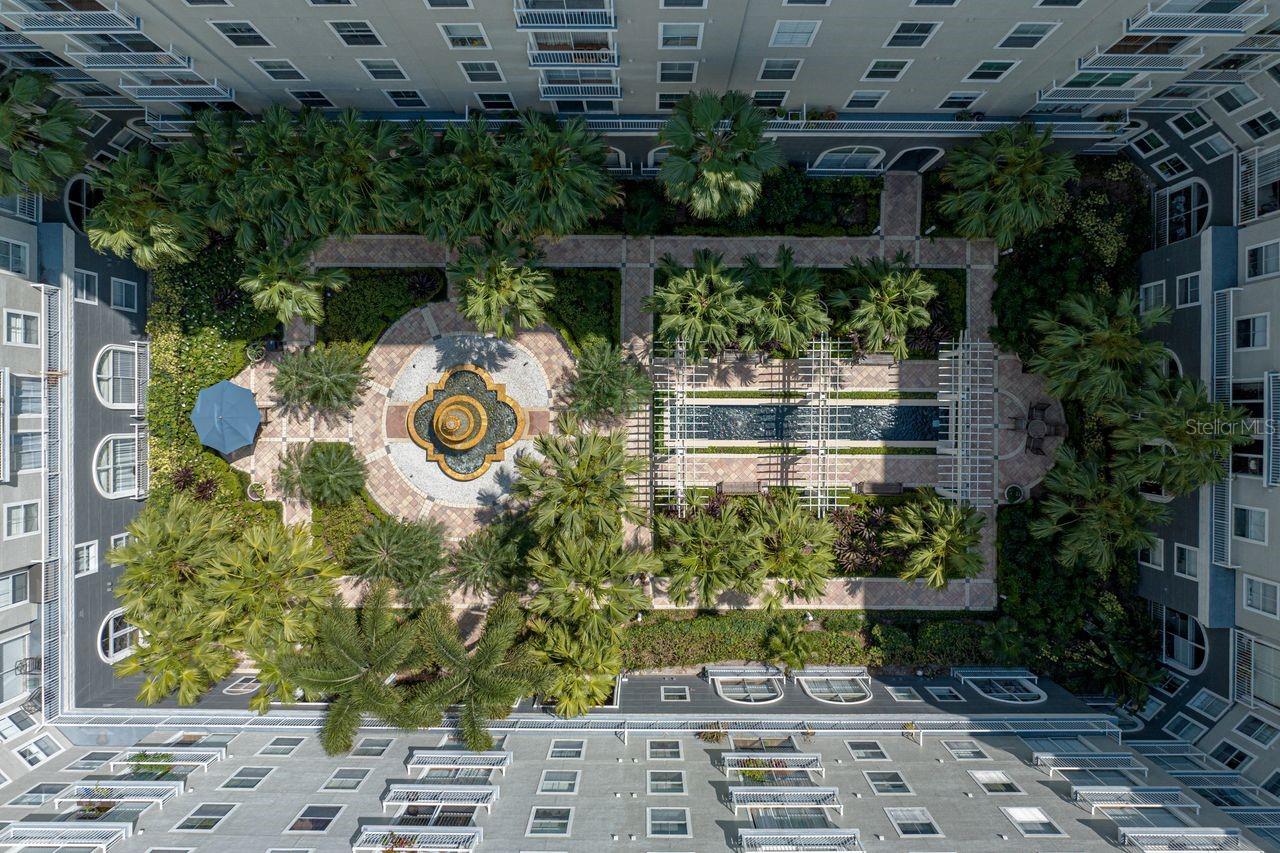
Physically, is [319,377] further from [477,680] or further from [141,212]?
[477,680]

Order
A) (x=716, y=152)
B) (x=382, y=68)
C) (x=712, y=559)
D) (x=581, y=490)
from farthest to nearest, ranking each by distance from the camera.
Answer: (x=712, y=559)
(x=581, y=490)
(x=382, y=68)
(x=716, y=152)

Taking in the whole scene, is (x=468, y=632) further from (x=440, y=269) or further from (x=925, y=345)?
(x=925, y=345)

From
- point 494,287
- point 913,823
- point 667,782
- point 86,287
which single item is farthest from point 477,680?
point 86,287

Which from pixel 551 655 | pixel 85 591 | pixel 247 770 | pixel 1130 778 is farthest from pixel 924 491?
pixel 85 591

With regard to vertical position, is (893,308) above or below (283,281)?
below

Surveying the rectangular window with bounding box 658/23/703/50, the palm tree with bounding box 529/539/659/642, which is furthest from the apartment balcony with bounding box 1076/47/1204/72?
the palm tree with bounding box 529/539/659/642

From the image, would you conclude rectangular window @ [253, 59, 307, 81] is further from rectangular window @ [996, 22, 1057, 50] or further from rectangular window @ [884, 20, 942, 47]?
rectangular window @ [996, 22, 1057, 50]
